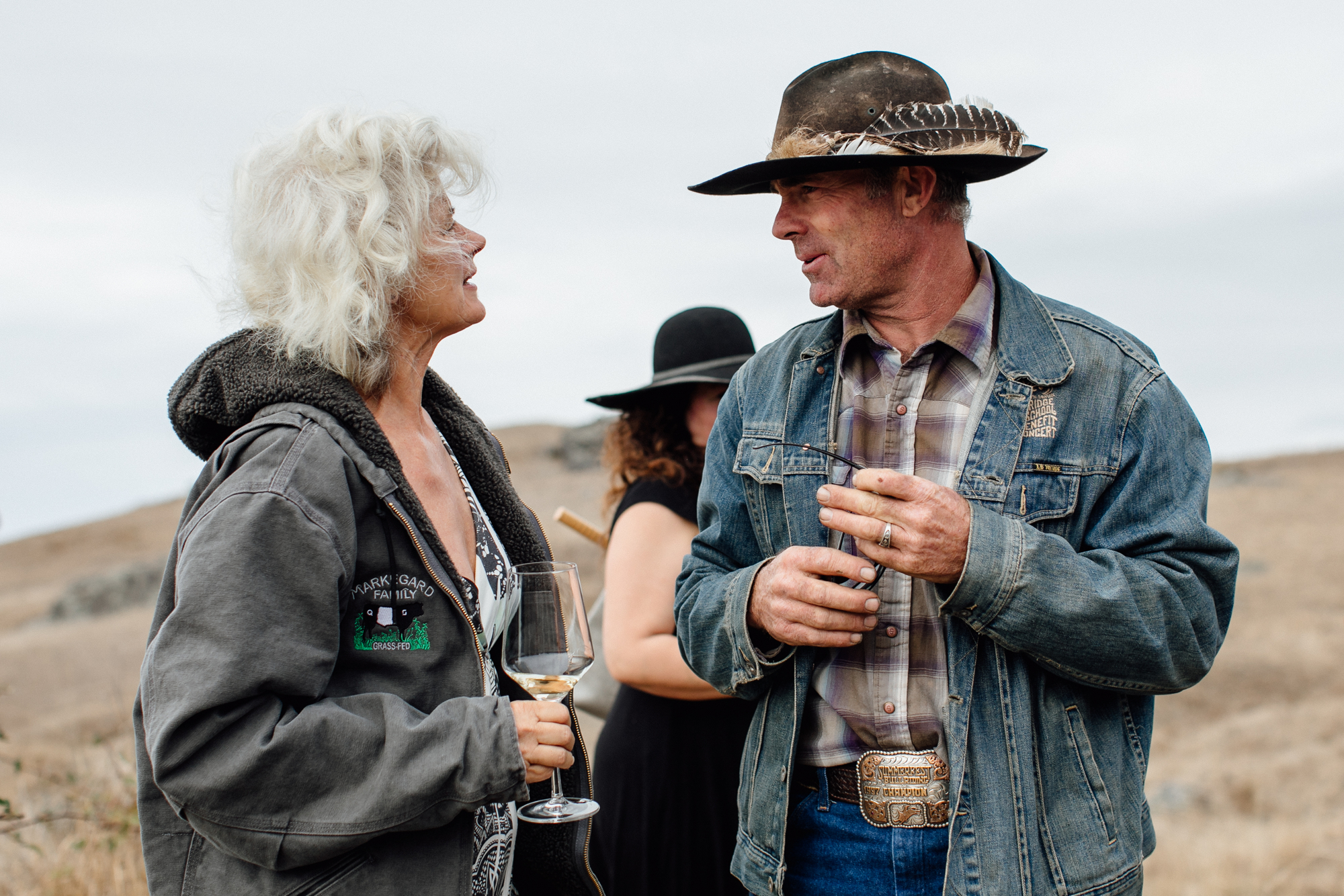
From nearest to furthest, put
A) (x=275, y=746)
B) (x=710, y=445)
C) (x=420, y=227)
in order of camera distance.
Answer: (x=275, y=746)
(x=420, y=227)
(x=710, y=445)

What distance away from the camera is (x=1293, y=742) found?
9.45 meters

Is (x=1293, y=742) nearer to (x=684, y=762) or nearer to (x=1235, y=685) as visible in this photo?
(x=1235, y=685)

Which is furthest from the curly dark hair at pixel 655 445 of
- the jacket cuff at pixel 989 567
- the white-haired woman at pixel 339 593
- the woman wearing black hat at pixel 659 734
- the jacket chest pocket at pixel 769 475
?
the jacket cuff at pixel 989 567

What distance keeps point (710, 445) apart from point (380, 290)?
932mm

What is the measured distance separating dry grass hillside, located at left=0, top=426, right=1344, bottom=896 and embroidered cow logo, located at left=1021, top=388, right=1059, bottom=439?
11.2 feet

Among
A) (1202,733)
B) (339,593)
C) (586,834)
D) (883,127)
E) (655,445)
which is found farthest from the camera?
(1202,733)

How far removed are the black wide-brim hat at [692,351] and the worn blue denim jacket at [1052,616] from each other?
4.22 feet

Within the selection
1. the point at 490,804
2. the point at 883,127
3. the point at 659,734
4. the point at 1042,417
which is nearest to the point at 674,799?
the point at 659,734

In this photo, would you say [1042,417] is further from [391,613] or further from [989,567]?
[391,613]

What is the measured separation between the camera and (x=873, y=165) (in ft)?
7.58

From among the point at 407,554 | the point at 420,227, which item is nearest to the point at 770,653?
the point at 407,554

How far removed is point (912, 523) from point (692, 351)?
1905 mm

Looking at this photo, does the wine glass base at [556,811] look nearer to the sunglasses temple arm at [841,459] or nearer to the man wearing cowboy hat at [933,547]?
the man wearing cowboy hat at [933,547]

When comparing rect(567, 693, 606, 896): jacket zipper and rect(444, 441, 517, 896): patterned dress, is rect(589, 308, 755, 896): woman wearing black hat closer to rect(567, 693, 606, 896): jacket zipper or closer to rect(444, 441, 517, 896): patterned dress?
rect(567, 693, 606, 896): jacket zipper
